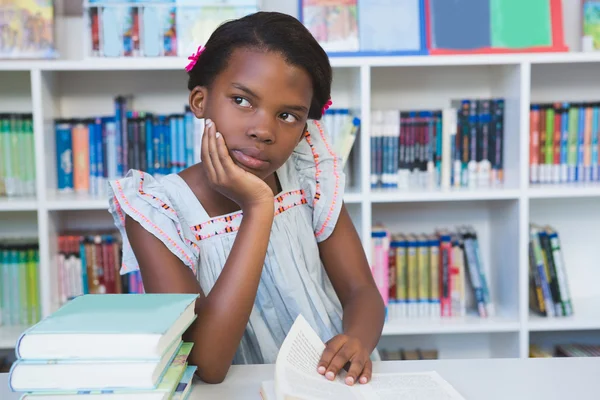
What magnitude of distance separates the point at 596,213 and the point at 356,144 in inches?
38.7

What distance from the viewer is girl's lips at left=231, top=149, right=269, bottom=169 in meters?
1.08

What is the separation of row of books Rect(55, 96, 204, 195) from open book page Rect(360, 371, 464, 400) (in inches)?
58.0

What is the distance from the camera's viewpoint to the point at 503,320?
90.5 inches

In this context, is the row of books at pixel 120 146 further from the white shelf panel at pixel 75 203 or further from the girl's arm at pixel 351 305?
the girl's arm at pixel 351 305

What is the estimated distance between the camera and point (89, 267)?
2.27 m

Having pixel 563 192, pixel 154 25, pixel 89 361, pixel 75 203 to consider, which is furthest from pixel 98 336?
pixel 563 192

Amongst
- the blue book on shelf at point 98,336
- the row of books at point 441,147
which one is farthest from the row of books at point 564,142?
the blue book on shelf at point 98,336

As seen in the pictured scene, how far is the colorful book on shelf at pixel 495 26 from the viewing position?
2217 millimetres

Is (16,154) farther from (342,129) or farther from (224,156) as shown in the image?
(224,156)

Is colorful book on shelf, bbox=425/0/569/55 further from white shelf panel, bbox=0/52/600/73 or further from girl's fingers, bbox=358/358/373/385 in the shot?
girl's fingers, bbox=358/358/373/385

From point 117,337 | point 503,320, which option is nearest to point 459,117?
point 503,320

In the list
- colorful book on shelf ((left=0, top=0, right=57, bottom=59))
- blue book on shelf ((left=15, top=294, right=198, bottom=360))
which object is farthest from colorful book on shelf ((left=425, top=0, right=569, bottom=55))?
blue book on shelf ((left=15, top=294, right=198, bottom=360))

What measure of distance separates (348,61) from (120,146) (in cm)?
79

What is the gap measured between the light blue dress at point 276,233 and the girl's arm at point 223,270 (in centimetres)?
4
